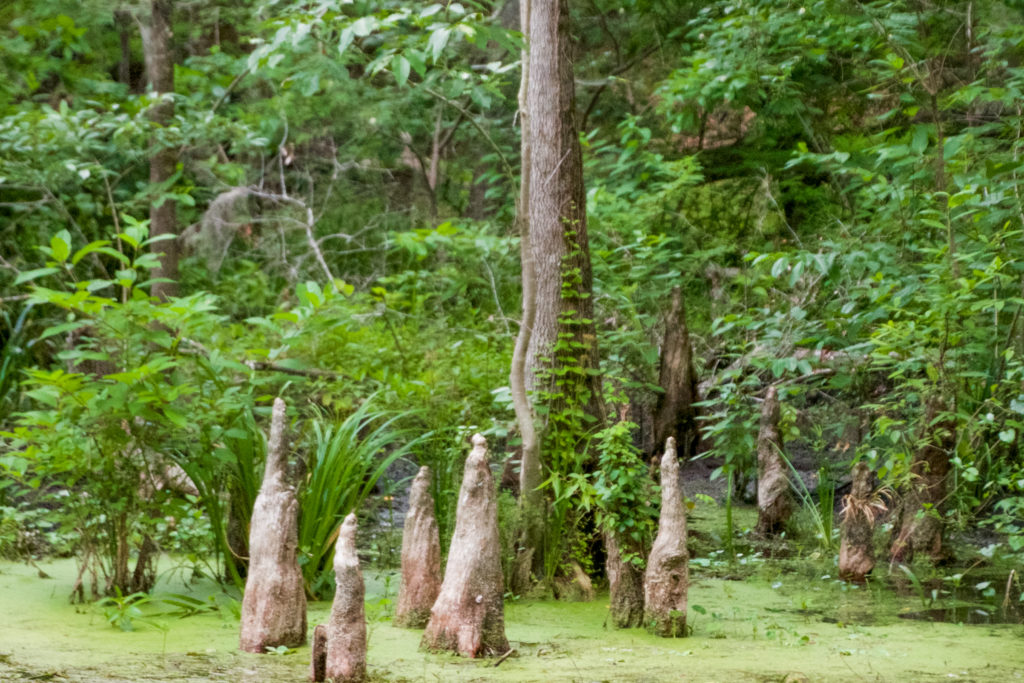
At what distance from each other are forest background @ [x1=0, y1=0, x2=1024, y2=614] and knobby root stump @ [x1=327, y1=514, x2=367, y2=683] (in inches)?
68.2

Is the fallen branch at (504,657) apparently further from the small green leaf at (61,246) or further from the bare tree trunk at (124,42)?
the bare tree trunk at (124,42)

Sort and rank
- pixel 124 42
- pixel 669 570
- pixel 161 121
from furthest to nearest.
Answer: pixel 124 42 → pixel 161 121 → pixel 669 570

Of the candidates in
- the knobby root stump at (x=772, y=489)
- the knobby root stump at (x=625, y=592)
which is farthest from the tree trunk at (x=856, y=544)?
the knobby root stump at (x=625, y=592)

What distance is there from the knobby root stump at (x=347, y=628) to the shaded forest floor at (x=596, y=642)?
0.64ft

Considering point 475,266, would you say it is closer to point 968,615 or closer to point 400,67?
point 400,67

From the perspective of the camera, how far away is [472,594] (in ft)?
14.0

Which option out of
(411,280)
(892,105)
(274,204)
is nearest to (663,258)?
(411,280)

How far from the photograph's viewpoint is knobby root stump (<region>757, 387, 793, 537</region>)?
783cm

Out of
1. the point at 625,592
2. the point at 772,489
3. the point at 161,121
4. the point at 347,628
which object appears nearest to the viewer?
the point at 347,628

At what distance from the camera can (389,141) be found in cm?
1325

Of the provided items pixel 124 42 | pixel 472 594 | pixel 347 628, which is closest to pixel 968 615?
pixel 472 594

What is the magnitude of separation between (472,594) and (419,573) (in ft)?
2.20

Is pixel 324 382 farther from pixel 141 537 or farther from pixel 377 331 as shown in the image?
pixel 141 537

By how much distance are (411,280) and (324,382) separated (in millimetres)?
3736
